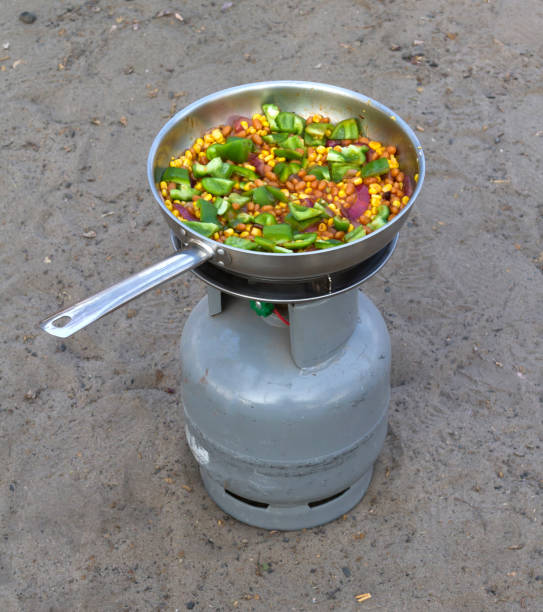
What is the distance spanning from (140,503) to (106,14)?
3405 mm

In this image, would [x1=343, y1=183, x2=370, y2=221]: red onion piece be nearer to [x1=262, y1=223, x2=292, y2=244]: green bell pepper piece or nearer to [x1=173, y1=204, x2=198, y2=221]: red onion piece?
[x1=262, y1=223, x2=292, y2=244]: green bell pepper piece

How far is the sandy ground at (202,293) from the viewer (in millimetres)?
2479

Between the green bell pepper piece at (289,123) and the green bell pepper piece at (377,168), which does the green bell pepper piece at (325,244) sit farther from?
the green bell pepper piece at (289,123)

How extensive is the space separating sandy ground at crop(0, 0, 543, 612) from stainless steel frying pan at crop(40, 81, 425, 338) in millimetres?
1184

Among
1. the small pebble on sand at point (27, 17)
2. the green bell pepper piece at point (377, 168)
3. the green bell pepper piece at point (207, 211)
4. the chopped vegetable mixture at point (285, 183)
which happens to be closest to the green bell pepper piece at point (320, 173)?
the chopped vegetable mixture at point (285, 183)

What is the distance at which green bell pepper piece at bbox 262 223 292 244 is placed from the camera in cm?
182

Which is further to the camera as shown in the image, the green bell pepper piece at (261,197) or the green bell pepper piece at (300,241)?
the green bell pepper piece at (261,197)

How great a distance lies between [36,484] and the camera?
2.69m

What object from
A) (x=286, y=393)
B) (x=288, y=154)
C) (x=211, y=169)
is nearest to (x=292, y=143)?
(x=288, y=154)

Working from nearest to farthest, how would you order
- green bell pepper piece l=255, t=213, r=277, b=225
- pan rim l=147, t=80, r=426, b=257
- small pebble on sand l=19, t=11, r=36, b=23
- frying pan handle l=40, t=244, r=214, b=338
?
frying pan handle l=40, t=244, r=214, b=338 → pan rim l=147, t=80, r=426, b=257 → green bell pepper piece l=255, t=213, r=277, b=225 → small pebble on sand l=19, t=11, r=36, b=23

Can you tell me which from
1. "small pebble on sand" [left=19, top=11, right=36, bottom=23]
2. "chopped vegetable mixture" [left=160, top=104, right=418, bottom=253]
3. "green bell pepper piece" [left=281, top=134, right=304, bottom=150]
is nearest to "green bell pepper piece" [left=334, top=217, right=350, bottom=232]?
"chopped vegetable mixture" [left=160, top=104, right=418, bottom=253]

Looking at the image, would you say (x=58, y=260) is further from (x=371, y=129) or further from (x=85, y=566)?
(x=371, y=129)

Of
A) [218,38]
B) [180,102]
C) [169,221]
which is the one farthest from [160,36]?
[169,221]

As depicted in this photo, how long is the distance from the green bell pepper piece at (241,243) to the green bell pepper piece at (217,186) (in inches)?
8.9
